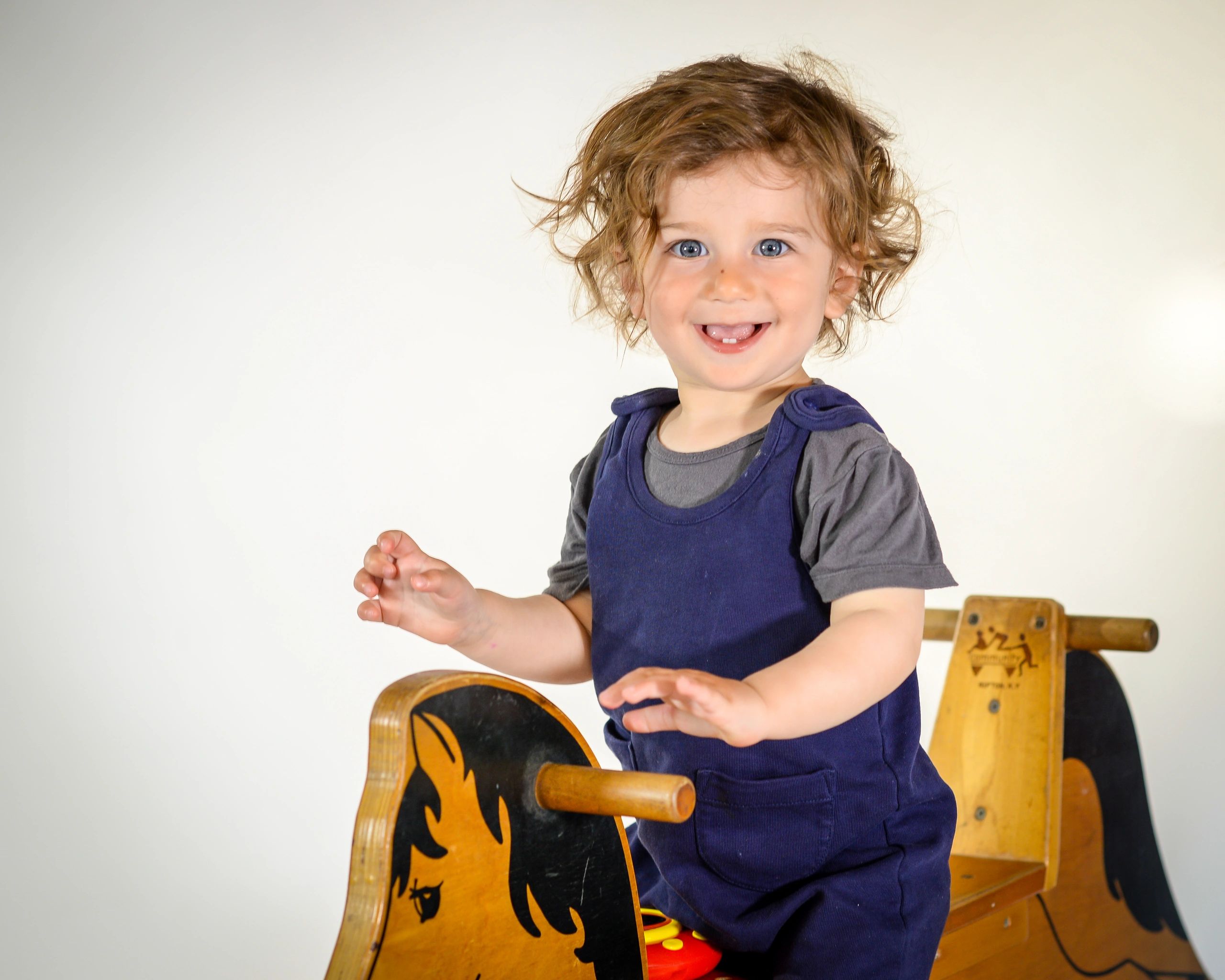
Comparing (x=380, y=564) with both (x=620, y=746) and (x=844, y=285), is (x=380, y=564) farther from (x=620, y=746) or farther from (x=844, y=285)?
(x=844, y=285)

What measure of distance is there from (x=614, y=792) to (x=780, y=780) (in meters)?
0.18

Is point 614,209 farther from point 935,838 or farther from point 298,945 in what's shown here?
point 298,945

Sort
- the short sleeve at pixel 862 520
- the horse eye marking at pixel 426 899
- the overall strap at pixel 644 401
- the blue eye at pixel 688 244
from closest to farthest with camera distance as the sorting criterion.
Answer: the horse eye marking at pixel 426 899 < the short sleeve at pixel 862 520 < the blue eye at pixel 688 244 < the overall strap at pixel 644 401

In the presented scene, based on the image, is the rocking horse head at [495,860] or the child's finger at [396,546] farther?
the child's finger at [396,546]

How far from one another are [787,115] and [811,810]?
451 mm

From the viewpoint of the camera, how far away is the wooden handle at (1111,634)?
47.5 inches

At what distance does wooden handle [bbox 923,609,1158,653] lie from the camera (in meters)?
1.21

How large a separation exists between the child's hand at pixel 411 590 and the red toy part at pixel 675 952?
23cm

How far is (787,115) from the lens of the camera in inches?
33.9

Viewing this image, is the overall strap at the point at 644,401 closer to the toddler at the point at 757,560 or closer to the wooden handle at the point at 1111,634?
the toddler at the point at 757,560

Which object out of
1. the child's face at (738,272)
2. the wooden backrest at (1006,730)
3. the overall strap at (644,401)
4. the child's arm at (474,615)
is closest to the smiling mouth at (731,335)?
the child's face at (738,272)

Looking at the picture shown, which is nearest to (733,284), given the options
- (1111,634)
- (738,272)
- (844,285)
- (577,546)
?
(738,272)

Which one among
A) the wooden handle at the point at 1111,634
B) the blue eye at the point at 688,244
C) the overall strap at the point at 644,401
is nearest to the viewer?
the blue eye at the point at 688,244

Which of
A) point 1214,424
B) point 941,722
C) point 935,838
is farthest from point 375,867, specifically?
point 1214,424
